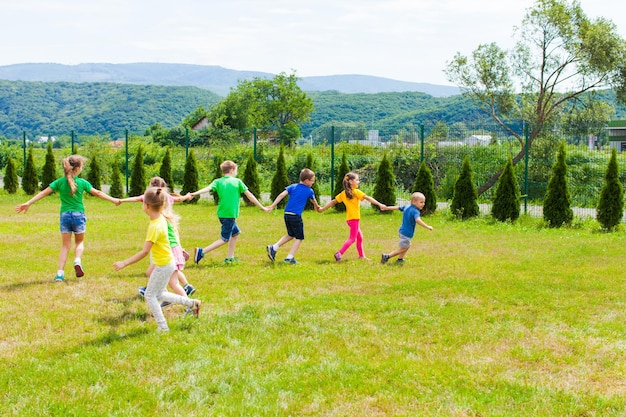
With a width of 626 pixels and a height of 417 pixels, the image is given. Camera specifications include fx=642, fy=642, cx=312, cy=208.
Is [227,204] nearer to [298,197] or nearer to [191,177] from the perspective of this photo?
[298,197]

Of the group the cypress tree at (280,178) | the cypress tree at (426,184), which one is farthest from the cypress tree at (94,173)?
the cypress tree at (426,184)

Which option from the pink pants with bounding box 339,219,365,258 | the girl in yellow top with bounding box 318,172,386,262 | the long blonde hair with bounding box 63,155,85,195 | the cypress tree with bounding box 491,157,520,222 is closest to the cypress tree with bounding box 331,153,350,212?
the cypress tree with bounding box 491,157,520,222

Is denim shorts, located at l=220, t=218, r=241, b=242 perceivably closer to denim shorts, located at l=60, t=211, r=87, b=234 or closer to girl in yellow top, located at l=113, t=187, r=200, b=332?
denim shorts, located at l=60, t=211, r=87, b=234

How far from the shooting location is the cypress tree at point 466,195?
1600 cm

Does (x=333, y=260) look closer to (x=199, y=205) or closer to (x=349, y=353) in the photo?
(x=349, y=353)

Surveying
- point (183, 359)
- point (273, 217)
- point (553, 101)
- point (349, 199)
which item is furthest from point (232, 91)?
point (183, 359)

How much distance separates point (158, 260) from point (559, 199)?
11.0 metres

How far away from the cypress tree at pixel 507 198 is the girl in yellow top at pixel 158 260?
10.8m

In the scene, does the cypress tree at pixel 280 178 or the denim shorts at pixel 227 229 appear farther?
the cypress tree at pixel 280 178

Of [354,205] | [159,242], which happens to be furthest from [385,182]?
[159,242]

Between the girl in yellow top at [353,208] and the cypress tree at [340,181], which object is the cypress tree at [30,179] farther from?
the girl in yellow top at [353,208]

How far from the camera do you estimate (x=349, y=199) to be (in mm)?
10555

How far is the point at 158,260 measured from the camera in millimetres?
6234

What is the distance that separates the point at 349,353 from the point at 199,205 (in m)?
15.1
